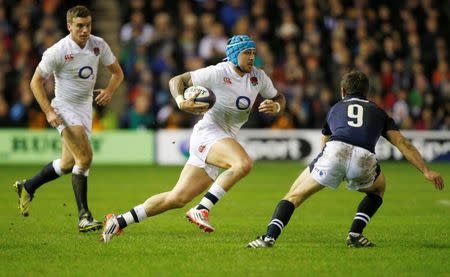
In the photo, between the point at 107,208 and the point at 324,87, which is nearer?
the point at 107,208

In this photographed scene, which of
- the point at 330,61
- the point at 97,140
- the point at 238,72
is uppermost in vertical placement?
the point at 238,72

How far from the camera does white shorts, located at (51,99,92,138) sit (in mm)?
11453

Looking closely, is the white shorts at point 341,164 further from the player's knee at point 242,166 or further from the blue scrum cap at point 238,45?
the blue scrum cap at point 238,45

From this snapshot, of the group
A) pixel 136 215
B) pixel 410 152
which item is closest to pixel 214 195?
pixel 136 215

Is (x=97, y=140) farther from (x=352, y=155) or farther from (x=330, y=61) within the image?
(x=352, y=155)

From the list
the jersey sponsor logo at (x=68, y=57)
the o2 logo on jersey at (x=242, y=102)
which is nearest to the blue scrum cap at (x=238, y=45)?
the o2 logo on jersey at (x=242, y=102)

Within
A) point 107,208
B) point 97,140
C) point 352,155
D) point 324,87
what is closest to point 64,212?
point 107,208

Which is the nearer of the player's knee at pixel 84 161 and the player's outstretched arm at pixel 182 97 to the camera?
the player's outstretched arm at pixel 182 97

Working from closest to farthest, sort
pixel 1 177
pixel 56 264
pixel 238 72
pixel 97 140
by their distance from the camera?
pixel 56 264, pixel 238 72, pixel 1 177, pixel 97 140

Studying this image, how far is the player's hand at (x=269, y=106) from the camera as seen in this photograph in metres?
10.1

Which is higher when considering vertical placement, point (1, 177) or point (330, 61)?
point (330, 61)

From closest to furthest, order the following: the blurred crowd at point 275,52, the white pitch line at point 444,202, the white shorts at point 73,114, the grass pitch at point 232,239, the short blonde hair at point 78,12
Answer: the grass pitch at point 232,239, the short blonde hair at point 78,12, the white shorts at point 73,114, the white pitch line at point 444,202, the blurred crowd at point 275,52

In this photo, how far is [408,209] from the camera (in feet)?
46.5

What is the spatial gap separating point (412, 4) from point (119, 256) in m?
19.1
